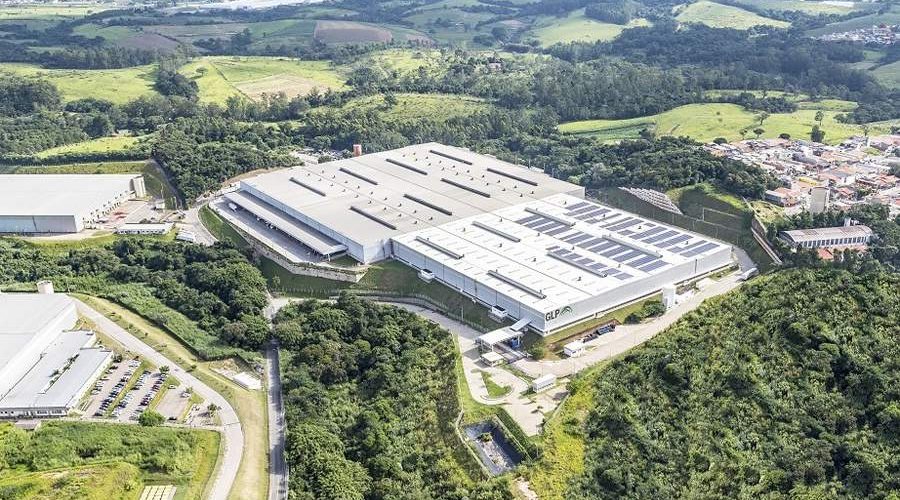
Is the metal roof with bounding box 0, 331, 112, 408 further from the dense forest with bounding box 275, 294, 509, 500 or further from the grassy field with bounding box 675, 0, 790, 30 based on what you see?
the grassy field with bounding box 675, 0, 790, 30

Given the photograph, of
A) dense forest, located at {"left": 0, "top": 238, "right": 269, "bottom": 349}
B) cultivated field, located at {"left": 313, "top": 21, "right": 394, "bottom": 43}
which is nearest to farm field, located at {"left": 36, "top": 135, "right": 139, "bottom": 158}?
dense forest, located at {"left": 0, "top": 238, "right": 269, "bottom": 349}

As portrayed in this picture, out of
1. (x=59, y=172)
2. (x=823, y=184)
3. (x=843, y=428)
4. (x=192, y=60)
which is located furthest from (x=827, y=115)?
(x=192, y=60)

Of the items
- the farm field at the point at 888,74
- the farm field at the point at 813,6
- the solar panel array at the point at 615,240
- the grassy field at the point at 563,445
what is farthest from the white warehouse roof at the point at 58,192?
the farm field at the point at 813,6

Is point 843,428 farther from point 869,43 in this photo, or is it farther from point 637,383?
point 869,43

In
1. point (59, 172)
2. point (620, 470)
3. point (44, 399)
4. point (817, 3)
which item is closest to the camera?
point (620, 470)

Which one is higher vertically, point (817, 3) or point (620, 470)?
point (817, 3)

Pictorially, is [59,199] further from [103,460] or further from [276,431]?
[276,431]

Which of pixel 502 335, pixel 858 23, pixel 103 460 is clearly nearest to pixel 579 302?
pixel 502 335
